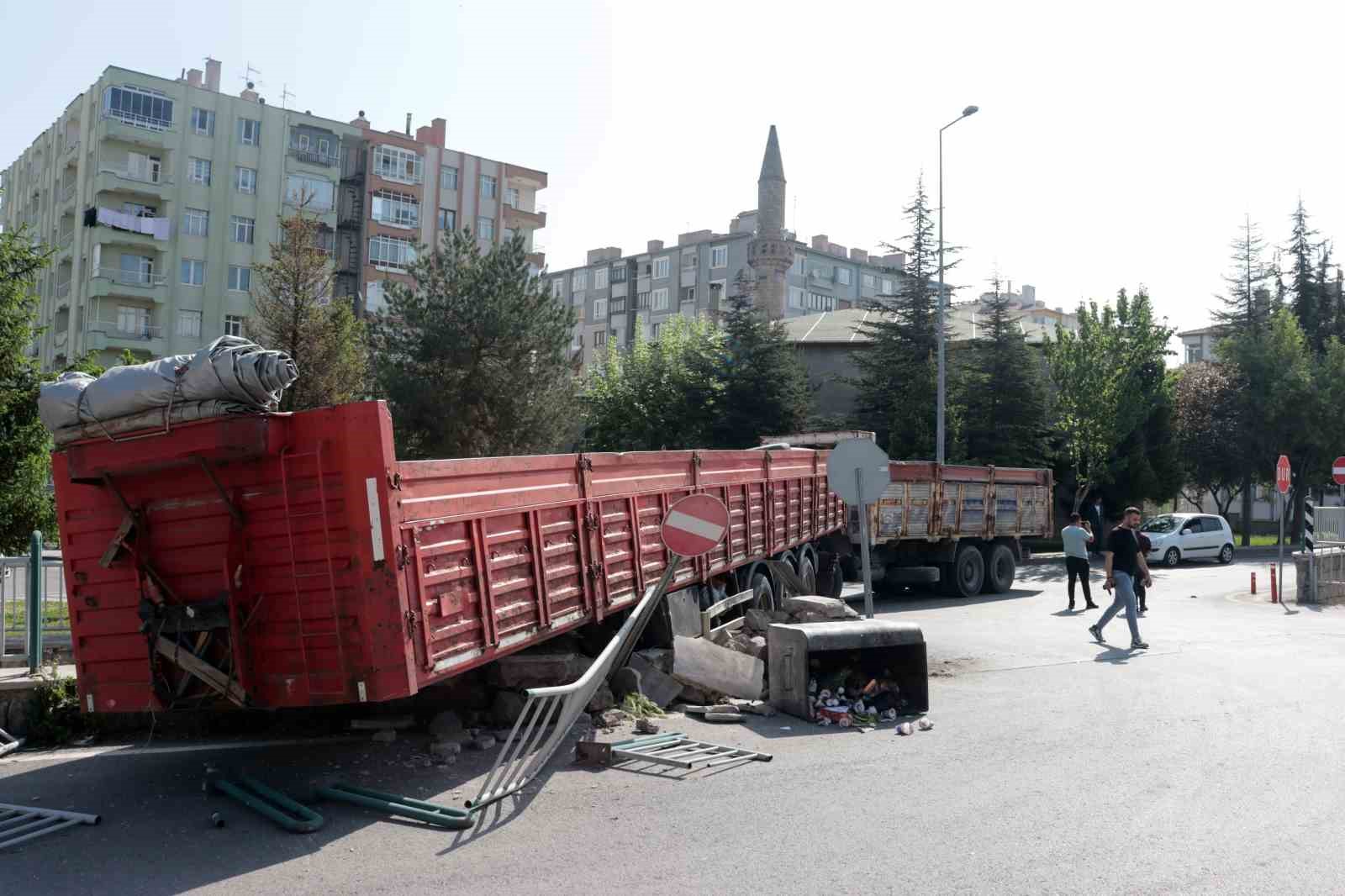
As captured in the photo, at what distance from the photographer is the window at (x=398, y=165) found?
61531 millimetres

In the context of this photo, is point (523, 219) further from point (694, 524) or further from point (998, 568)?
point (694, 524)

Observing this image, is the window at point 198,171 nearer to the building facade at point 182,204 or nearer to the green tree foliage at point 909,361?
the building facade at point 182,204

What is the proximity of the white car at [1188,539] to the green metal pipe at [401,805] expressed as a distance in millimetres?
29159

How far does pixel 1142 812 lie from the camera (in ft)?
21.3

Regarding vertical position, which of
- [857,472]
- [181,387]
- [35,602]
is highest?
[181,387]

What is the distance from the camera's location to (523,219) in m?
68.6

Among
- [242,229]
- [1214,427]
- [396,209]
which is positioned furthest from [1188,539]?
[396,209]

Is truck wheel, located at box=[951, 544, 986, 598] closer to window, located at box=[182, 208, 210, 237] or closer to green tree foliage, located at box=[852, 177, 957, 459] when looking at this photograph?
green tree foliage, located at box=[852, 177, 957, 459]

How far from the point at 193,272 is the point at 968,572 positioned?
44.2 m

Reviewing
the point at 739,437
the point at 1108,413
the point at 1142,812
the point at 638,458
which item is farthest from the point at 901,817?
the point at 1108,413

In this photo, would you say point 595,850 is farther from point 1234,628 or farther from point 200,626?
point 1234,628

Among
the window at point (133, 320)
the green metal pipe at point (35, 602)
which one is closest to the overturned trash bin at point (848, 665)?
the green metal pipe at point (35, 602)

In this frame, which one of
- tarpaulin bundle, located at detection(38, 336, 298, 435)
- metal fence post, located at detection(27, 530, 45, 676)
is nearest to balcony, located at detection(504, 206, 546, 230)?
metal fence post, located at detection(27, 530, 45, 676)

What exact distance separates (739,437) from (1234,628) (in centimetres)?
2520
